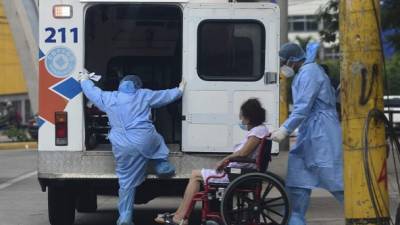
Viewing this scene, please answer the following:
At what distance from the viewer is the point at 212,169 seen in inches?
333

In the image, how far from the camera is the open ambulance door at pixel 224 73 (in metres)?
8.60

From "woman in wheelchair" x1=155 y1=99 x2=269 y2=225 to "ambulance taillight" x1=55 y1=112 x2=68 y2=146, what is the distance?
4.59ft

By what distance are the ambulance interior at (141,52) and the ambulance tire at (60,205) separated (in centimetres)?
71

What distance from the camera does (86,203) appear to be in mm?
10805

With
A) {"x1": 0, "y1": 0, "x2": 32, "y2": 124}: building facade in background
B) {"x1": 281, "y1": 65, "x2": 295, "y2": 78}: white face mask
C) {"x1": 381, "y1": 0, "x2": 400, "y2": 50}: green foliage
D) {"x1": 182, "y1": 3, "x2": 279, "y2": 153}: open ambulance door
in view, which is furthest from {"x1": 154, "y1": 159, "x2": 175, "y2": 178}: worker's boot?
{"x1": 0, "y1": 0, "x2": 32, "y2": 124}: building facade in background

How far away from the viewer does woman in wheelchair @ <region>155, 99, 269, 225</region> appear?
7.93m

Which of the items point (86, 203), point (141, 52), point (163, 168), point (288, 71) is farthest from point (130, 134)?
point (141, 52)

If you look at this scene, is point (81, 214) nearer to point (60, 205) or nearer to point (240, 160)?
point (60, 205)

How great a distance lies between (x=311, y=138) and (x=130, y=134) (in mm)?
2069

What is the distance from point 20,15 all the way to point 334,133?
64.9ft

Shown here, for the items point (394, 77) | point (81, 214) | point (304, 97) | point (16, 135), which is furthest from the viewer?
point (394, 77)

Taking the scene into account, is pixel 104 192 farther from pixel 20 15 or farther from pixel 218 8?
pixel 20 15

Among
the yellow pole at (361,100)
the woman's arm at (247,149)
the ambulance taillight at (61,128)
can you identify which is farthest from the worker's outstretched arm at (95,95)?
the yellow pole at (361,100)

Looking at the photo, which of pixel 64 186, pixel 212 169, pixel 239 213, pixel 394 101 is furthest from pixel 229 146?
pixel 394 101
